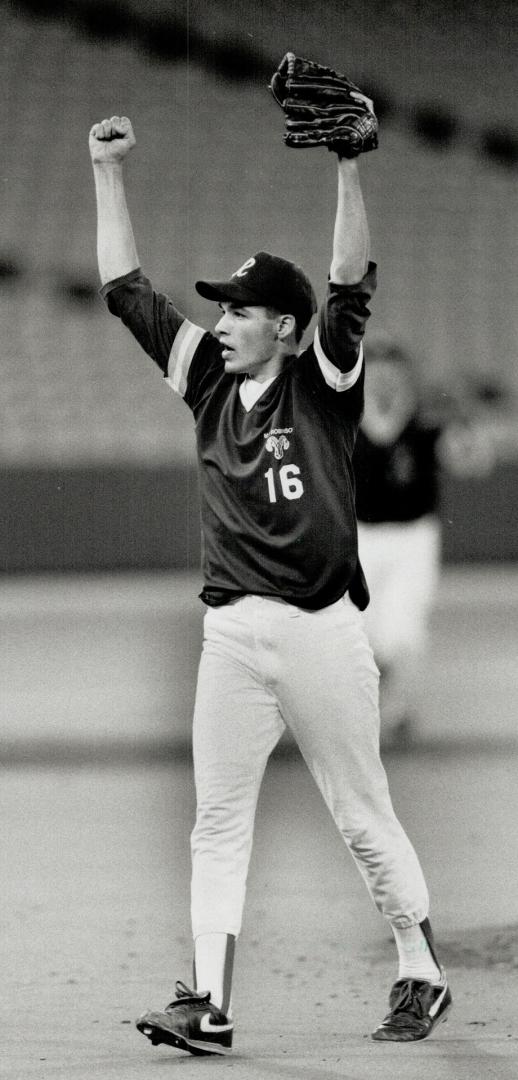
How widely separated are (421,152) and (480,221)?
3.82 feet

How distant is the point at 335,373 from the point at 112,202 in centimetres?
76

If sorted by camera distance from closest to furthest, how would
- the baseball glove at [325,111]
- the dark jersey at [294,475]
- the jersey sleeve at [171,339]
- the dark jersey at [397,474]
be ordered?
1. the baseball glove at [325,111]
2. the dark jersey at [294,475]
3. the jersey sleeve at [171,339]
4. the dark jersey at [397,474]

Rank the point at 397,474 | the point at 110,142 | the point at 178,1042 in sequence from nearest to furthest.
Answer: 1. the point at 178,1042
2. the point at 110,142
3. the point at 397,474

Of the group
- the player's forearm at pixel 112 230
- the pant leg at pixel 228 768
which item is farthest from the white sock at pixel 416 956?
the player's forearm at pixel 112 230

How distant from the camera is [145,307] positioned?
157 inches

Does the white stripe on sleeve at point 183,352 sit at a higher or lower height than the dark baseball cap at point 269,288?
lower

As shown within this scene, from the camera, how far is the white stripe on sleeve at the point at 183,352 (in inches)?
156

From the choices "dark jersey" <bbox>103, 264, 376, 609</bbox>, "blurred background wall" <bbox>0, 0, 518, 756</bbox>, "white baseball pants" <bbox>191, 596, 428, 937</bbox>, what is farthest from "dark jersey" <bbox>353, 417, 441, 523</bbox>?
"blurred background wall" <bbox>0, 0, 518, 756</bbox>

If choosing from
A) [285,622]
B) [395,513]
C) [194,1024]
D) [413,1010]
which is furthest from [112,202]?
[395,513]

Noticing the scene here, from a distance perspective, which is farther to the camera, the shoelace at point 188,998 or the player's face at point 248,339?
the player's face at point 248,339

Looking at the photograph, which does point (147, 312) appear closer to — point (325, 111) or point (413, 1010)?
point (325, 111)

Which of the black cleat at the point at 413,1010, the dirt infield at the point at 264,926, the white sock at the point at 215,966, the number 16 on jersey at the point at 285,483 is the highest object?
the number 16 on jersey at the point at 285,483

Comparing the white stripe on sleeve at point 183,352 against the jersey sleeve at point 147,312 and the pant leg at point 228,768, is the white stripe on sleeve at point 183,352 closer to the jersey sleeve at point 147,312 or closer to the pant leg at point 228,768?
the jersey sleeve at point 147,312

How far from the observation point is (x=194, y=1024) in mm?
3621
